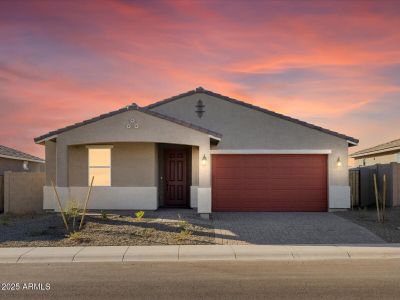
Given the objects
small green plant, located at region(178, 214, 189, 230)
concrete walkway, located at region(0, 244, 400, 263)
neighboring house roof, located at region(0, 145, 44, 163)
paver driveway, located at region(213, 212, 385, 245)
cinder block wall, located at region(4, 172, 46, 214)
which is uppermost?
neighboring house roof, located at region(0, 145, 44, 163)

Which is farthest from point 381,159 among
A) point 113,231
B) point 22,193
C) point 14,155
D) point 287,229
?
point 14,155

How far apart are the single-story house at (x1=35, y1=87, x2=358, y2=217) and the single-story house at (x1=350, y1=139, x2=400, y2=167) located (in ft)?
24.1

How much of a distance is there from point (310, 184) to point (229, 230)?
6846 mm

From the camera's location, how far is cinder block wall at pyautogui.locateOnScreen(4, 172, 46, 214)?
21.7 metres

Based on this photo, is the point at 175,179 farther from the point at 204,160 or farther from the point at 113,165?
the point at 204,160

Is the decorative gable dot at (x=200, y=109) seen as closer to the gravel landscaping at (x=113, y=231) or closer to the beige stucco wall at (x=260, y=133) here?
the beige stucco wall at (x=260, y=133)

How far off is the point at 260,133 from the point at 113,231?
9067 mm

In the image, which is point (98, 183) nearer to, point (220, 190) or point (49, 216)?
point (49, 216)

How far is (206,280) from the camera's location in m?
9.33

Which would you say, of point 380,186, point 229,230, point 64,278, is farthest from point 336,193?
point 64,278

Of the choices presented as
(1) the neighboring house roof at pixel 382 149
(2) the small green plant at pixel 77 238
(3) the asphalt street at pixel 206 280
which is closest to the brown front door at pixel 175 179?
(2) the small green plant at pixel 77 238

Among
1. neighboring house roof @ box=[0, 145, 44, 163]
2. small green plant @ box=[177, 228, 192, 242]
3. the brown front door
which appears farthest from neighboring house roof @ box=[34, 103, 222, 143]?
neighboring house roof @ box=[0, 145, 44, 163]

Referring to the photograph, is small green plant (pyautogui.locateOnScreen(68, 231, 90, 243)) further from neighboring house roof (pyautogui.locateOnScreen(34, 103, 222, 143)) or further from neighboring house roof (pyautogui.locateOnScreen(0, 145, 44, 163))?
neighboring house roof (pyautogui.locateOnScreen(0, 145, 44, 163))

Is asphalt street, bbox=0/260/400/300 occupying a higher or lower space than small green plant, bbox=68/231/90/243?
lower
